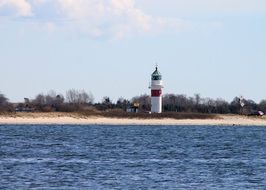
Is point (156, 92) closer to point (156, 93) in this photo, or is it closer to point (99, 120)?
point (156, 93)

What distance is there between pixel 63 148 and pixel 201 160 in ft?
45.4

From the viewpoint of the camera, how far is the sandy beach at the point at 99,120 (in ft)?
409

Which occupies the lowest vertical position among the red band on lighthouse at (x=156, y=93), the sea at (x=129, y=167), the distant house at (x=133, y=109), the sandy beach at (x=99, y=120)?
the sea at (x=129, y=167)

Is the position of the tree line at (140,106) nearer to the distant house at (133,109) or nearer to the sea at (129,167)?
the distant house at (133,109)

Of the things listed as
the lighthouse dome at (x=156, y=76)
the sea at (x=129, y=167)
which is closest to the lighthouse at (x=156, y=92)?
the lighthouse dome at (x=156, y=76)

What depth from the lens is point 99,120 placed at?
128750 millimetres

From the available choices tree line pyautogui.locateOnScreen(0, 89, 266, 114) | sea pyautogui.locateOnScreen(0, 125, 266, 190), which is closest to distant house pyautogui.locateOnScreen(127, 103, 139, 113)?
tree line pyautogui.locateOnScreen(0, 89, 266, 114)

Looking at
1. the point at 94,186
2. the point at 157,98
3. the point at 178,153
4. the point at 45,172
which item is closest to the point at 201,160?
the point at 178,153

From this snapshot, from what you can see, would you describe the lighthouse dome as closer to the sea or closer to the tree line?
the tree line

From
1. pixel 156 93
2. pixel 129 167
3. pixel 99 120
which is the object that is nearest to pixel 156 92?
pixel 156 93

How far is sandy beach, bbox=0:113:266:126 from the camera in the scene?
409 ft

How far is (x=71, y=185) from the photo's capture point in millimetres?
36938

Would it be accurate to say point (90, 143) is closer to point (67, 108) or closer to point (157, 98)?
point (157, 98)

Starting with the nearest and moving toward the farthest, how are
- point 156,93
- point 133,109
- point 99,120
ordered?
point 156,93 → point 99,120 → point 133,109
